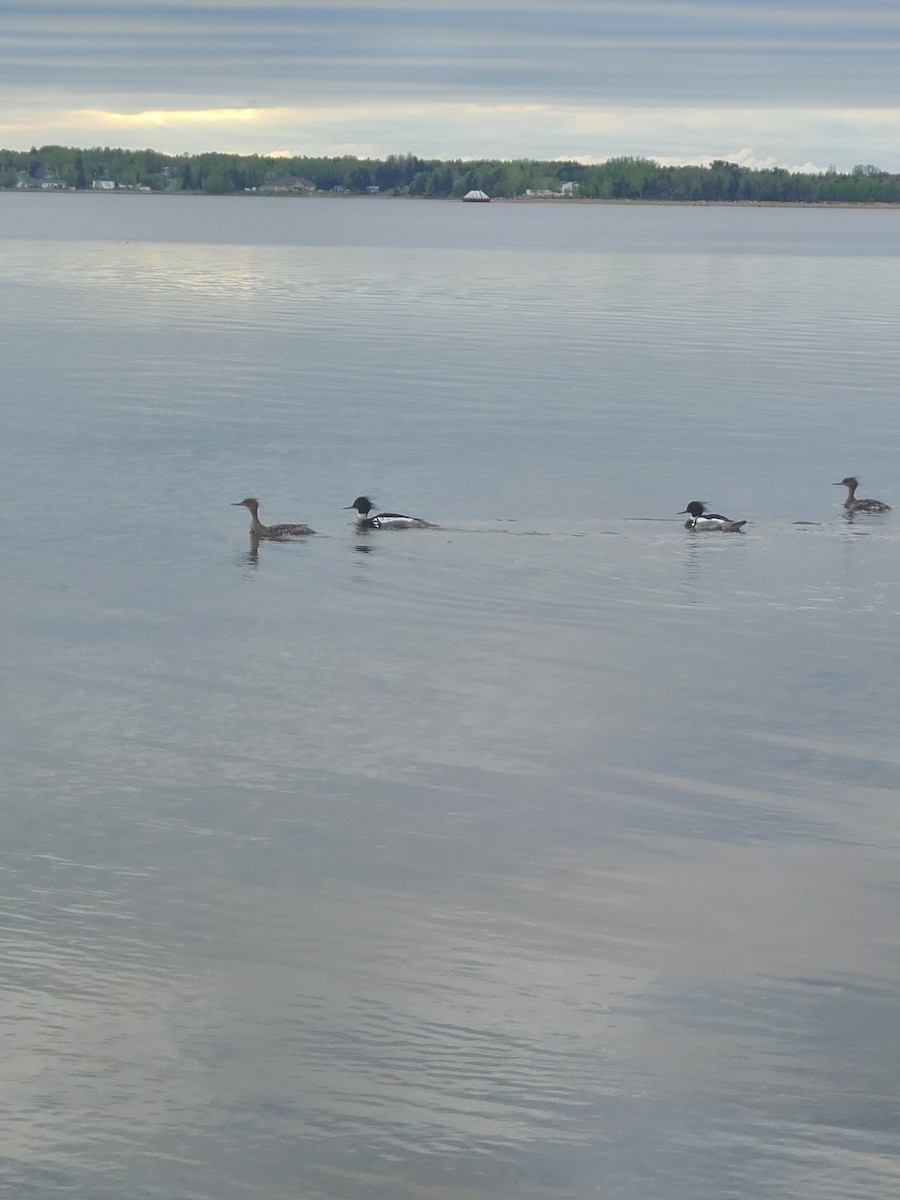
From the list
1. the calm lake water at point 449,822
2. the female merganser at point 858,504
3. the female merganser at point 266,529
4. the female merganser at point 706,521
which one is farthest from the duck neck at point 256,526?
the female merganser at point 858,504

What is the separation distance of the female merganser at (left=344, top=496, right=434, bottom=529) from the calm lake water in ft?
0.74

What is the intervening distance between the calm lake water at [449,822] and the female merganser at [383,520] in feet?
0.74

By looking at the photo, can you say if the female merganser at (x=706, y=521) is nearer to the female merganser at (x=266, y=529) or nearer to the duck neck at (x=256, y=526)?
the female merganser at (x=266, y=529)

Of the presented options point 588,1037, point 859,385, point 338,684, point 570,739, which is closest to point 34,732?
point 338,684

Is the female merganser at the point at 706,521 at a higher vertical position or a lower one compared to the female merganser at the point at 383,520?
higher

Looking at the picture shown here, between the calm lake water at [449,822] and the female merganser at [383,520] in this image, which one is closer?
the calm lake water at [449,822]

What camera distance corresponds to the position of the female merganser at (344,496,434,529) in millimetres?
26797

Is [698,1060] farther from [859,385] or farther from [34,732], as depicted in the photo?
[859,385]

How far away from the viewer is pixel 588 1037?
11.0m

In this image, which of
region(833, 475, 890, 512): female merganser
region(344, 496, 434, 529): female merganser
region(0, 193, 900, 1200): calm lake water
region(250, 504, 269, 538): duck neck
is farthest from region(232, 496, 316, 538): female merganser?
region(833, 475, 890, 512): female merganser

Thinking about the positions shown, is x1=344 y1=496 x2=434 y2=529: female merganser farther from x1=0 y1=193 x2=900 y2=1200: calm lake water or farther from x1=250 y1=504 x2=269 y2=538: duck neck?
x1=250 y1=504 x2=269 y2=538: duck neck

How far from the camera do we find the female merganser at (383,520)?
26.8m

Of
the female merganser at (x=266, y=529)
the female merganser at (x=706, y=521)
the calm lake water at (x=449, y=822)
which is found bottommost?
the calm lake water at (x=449, y=822)

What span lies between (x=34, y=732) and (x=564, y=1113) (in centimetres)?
810
